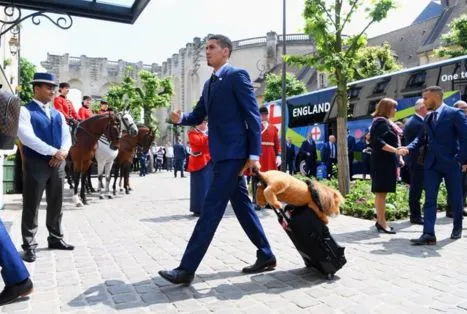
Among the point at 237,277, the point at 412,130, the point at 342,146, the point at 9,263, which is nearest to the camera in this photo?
the point at 9,263

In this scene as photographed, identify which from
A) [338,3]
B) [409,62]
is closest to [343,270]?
[338,3]

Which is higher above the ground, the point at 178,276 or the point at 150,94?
the point at 150,94

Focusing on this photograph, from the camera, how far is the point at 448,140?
6.19 metres

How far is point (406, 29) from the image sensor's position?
165 ft

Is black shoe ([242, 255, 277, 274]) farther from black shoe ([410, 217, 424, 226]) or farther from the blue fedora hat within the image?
black shoe ([410, 217, 424, 226])

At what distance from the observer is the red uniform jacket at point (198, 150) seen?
28.4 ft

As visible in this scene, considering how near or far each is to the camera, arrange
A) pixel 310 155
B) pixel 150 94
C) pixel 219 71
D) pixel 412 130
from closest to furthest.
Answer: pixel 219 71 < pixel 412 130 < pixel 310 155 < pixel 150 94

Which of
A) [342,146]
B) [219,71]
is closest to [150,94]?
[342,146]

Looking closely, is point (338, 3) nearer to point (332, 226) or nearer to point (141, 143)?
point (332, 226)

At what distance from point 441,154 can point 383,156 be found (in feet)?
3.28

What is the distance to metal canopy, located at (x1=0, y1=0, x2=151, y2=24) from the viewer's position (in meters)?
6.69

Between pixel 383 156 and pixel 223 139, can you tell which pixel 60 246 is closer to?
pixel 223 139

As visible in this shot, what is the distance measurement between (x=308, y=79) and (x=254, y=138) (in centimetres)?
5536

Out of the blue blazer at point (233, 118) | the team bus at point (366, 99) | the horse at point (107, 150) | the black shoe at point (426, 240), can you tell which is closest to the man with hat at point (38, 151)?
the blue blazer at point (233, 118)
